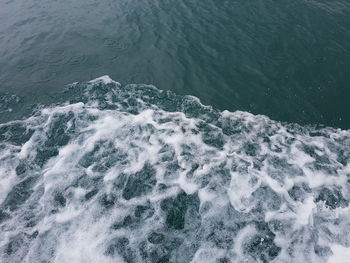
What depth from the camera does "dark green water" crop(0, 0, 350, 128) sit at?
13.4 metres

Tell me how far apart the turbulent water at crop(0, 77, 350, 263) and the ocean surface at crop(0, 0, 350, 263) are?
5cm

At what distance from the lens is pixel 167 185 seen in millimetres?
10094

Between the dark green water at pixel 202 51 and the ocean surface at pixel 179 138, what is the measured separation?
4.0 inches

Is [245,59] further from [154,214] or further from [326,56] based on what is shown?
[154,214]

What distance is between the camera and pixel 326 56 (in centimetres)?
1544

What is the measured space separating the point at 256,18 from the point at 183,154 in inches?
490

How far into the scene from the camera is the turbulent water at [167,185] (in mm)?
8492

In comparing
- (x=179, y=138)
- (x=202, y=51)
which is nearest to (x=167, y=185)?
(x=179, y=138)

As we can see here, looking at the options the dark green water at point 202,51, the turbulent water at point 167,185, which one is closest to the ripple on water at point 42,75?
the dark green water at point 202,51

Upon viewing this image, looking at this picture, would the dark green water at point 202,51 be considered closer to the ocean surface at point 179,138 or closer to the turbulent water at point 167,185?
the ocean surface at point 179,138

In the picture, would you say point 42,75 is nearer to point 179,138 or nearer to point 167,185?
point 179,138

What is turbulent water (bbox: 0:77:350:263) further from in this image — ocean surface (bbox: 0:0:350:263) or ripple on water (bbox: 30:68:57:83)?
ripple on water (bbox: 30:68:57:83)

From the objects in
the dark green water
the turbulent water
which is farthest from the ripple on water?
the turbulent water

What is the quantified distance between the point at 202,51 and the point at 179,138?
682cm
